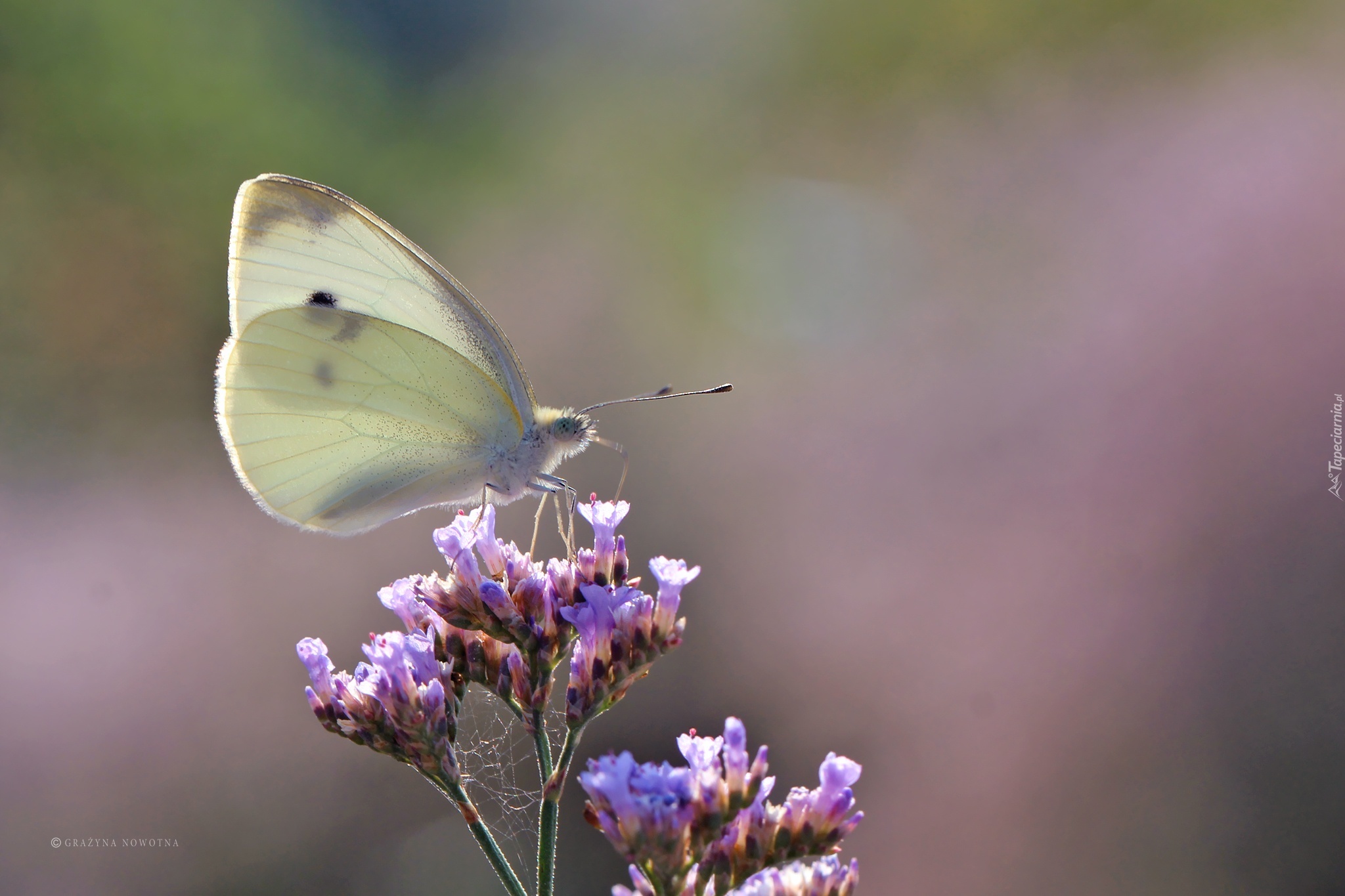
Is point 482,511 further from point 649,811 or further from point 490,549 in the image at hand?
point 649,811

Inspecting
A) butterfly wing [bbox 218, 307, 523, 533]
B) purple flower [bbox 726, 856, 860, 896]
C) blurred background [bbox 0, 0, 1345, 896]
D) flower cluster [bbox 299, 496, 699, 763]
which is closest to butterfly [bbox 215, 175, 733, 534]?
butterfly wing [bbox 218, 307, 523, 533]

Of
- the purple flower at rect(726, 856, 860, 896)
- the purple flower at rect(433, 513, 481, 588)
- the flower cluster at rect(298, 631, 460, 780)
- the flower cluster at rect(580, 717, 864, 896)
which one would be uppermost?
the purple flower at rect(433, 513, 481, 588)

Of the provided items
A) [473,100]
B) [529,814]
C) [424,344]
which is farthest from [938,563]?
[473,100]

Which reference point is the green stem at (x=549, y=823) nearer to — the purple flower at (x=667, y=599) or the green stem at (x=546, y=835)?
the green stem at (x=546, y=835)

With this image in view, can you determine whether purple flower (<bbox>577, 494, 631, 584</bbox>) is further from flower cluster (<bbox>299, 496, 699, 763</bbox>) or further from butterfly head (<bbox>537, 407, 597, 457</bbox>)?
butterfly head (<bbox>537, 407, 597, 457</bbox>)

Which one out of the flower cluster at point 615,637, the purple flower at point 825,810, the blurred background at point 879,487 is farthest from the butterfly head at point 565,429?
the blurred background at point 879,487

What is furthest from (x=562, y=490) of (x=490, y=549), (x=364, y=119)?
(x=364, y=119)

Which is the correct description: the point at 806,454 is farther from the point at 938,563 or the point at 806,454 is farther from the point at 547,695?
the point at 547,695
